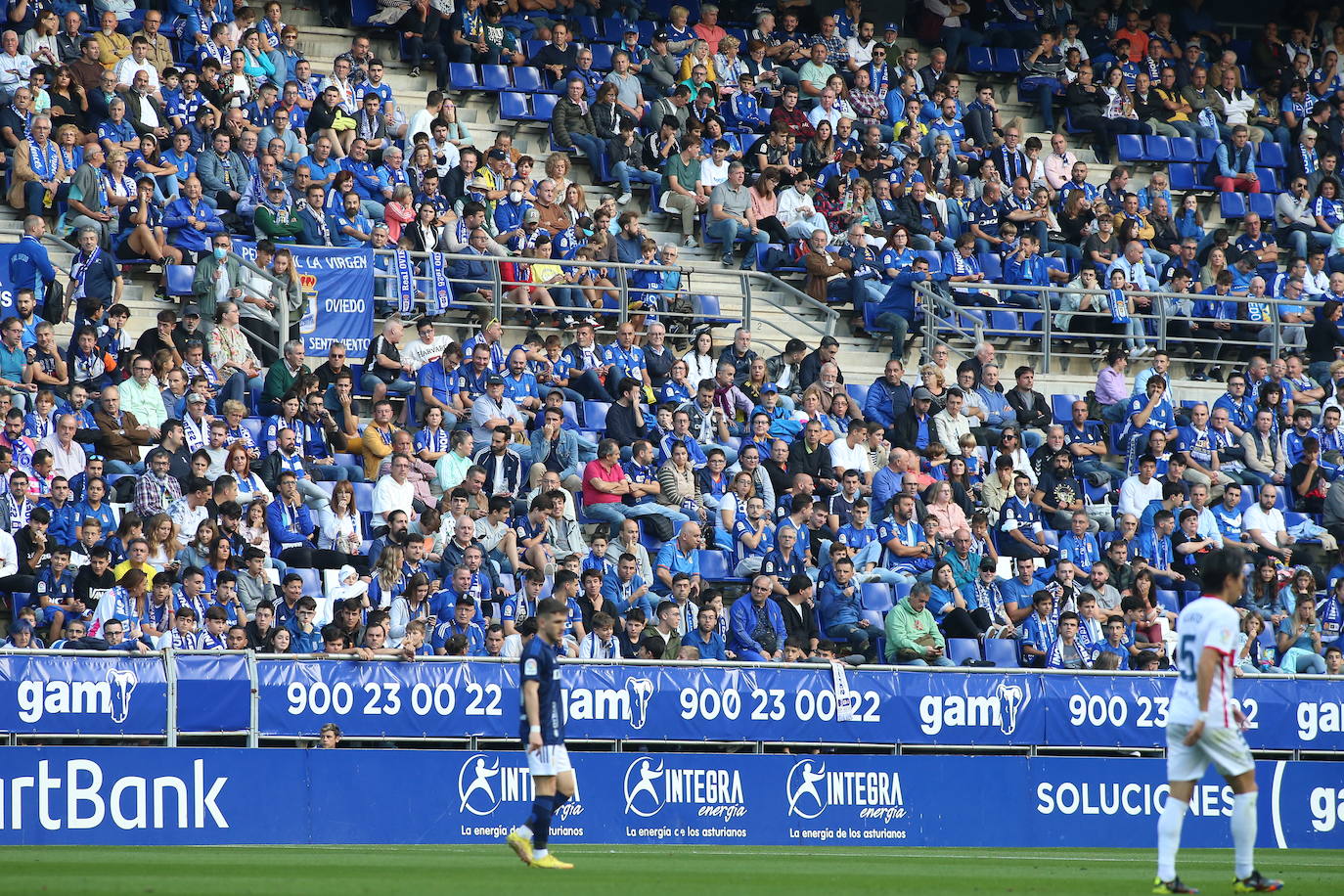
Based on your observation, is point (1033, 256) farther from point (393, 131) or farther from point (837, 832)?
point (837, 832)

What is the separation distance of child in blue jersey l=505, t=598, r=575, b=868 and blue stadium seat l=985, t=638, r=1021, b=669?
831 cm

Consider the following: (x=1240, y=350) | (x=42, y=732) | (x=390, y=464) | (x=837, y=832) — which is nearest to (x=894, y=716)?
Result: (x=837, y=832)

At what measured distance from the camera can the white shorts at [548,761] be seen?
1244 cm

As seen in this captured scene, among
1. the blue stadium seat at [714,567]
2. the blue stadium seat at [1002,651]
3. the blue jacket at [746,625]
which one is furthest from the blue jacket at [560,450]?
the blue stadium seat at [1002,651]

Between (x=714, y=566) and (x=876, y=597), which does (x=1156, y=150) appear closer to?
(x=876, y=597)

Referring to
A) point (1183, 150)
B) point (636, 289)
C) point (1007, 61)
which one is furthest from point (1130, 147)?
point (636, 289)

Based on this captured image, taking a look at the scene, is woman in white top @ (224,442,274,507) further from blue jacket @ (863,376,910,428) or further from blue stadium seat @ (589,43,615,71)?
blue stadium seat @ (589,43,615,71)

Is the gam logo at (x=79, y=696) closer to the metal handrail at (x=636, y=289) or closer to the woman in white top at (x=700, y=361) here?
the metal handrail at (x=636, y=289)

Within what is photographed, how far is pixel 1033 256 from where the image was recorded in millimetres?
26281

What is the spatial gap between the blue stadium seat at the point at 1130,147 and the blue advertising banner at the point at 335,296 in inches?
489

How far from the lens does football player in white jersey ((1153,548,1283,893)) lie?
10594 mm

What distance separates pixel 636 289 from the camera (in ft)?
77.6

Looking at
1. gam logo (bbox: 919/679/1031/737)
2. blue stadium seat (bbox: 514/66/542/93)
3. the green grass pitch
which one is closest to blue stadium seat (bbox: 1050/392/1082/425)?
gam logo (bbox: 919/679/1031/737)

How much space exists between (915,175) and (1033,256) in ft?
6.07
